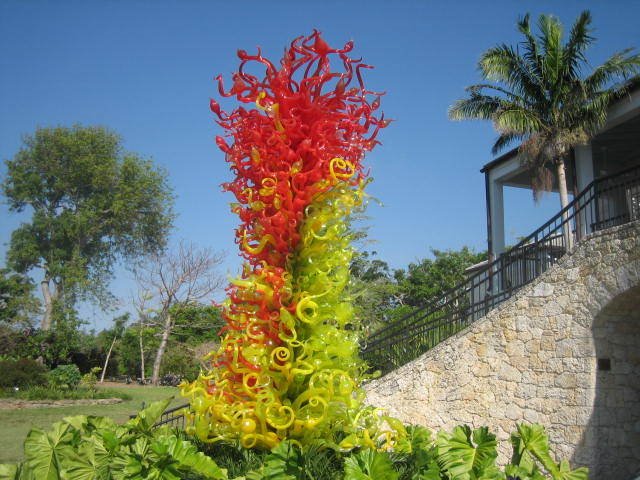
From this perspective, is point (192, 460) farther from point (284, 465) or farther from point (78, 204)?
point (78, 204)

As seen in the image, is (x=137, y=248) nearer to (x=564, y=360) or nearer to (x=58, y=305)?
(x=58, y=305)

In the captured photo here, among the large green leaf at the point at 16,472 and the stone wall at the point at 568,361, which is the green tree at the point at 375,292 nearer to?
the stone wall at the point at 568,361

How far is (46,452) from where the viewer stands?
3.93 m

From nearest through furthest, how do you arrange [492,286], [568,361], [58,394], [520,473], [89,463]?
[89,463], [520,473], [568,361], [492,286], [58,394]

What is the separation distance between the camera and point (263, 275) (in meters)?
4.07

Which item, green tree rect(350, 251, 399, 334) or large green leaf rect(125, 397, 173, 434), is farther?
green tree rect(350, 251, 399, 334)

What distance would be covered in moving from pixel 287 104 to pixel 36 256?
33.1 metres

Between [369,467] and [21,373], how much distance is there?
842 inches

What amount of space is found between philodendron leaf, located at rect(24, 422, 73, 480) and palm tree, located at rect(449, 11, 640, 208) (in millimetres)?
12557

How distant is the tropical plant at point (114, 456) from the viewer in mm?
3457

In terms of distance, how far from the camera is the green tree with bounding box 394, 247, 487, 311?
37.7 metres

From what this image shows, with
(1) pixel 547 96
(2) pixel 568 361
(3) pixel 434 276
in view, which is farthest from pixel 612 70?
(3) pixel 434 276

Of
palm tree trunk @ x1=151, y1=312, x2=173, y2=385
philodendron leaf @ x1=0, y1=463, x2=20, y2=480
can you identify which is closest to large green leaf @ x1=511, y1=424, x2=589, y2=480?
philodendron leaf @ x1=0, y1=463, x2=20, y2=480

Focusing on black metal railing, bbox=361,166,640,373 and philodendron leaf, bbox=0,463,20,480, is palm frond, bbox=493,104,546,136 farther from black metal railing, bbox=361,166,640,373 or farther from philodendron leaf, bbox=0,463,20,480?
philodendron leaf, bbox=0,463,20,480
